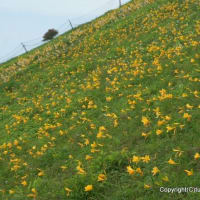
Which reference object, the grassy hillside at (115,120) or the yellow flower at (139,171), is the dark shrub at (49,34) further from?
the yellow flower at (139,171)

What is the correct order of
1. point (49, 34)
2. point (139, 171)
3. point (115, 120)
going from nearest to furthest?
point (139, 171) → point (115, 120) → point (49, 34)

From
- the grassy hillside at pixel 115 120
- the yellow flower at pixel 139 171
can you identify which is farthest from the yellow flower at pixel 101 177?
the yellow flower at pixel 139 171

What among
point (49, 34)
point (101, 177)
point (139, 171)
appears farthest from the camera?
point (49, 34)

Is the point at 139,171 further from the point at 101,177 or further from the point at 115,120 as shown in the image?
the point at 115,120

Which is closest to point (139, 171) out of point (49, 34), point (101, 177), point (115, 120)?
point (101, 177)

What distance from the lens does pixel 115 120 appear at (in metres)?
7.55

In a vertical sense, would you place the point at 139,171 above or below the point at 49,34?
below

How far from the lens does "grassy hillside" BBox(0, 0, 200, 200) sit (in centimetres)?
507

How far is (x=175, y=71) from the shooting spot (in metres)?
8.77

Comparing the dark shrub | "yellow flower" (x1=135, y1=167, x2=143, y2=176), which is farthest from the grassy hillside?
the dark shrub

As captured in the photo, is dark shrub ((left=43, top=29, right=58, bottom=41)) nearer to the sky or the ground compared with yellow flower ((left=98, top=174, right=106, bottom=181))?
nearer to the sky

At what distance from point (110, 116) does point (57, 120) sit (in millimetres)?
2530

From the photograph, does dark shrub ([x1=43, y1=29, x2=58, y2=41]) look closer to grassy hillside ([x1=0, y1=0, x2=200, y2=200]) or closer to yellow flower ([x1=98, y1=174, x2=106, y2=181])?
grassy hillside ([x1=0, y1=0, x2=200, y2=200])

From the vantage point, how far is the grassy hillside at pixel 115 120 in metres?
5.07
